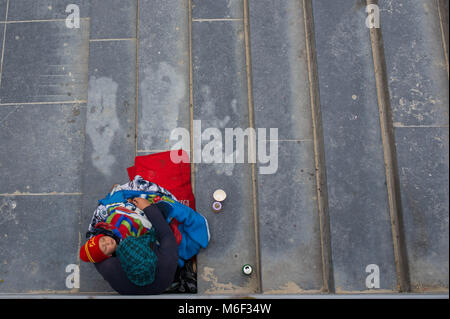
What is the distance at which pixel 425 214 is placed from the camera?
3088mm

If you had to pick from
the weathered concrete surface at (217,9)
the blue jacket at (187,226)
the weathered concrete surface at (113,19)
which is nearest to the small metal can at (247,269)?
the blue jacket at (187,226)

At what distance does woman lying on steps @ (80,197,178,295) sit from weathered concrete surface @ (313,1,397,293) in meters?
1.55

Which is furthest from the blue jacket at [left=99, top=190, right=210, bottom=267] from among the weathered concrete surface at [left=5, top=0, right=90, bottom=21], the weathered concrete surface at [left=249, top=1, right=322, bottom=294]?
the weathered concrete surface at [left=5, top=0, right=90, bottom=21]

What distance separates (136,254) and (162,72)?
6.86 ft

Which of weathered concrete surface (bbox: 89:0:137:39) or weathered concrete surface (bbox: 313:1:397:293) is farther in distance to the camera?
weathered concrete surface (bbox: 89:0:137:39)

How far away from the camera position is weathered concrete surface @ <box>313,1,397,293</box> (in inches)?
122

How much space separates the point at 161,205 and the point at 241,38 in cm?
209

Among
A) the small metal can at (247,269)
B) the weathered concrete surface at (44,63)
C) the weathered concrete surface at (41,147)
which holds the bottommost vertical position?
the small metal can at (247,269)

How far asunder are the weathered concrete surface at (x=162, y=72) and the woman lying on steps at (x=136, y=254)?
38.9 inches

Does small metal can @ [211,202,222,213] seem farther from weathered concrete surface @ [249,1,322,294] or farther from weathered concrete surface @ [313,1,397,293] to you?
weathered concrete surface @ [313,1,397,293]

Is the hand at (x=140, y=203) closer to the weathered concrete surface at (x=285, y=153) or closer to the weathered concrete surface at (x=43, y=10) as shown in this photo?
the weathered concrete surface at (x=285, y=153)

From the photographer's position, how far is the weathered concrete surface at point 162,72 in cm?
360

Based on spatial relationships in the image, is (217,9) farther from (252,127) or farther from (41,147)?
(41,147)

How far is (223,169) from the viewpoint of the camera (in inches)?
137
